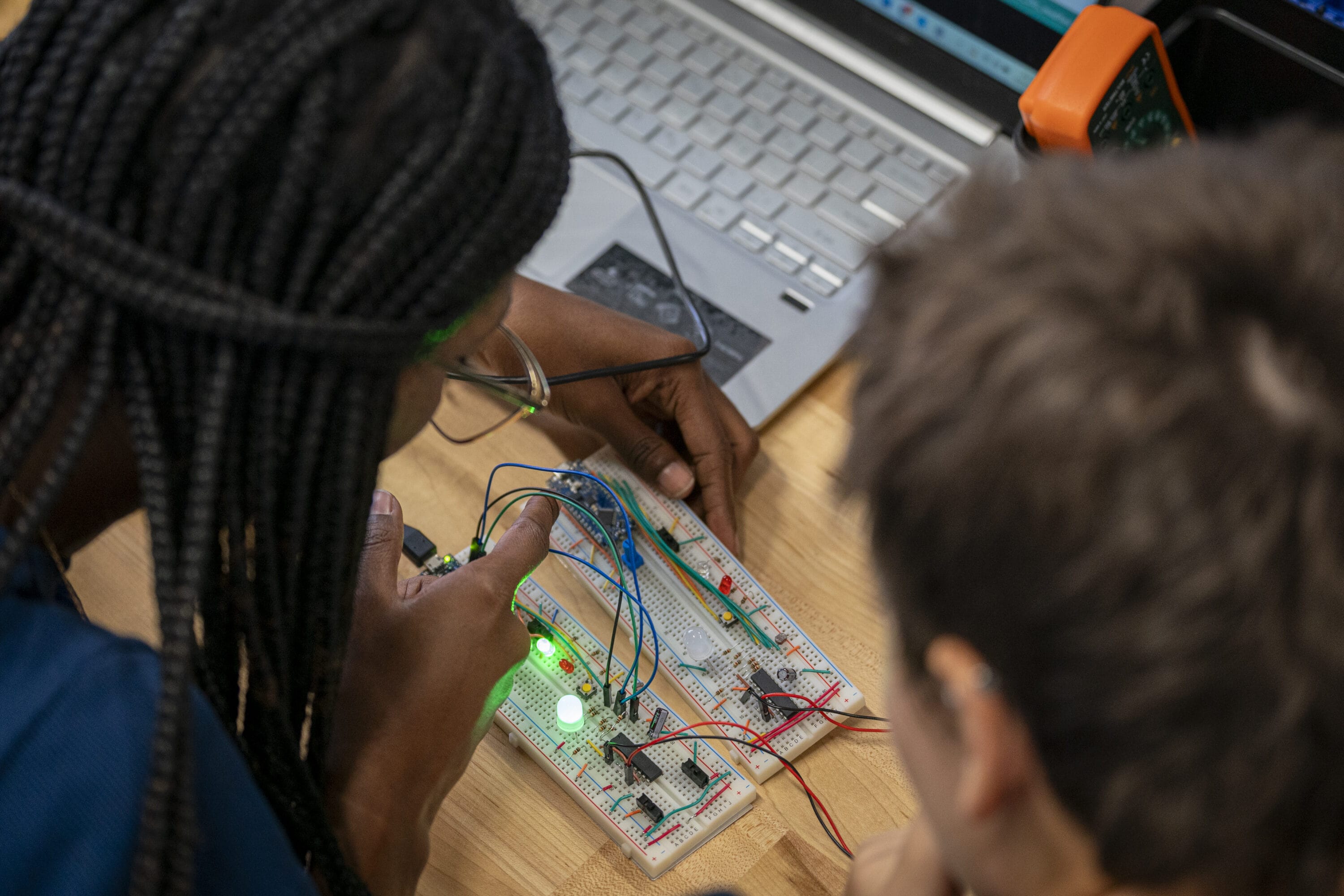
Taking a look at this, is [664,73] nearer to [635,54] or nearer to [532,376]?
[635,54]

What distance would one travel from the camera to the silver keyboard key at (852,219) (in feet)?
3.90

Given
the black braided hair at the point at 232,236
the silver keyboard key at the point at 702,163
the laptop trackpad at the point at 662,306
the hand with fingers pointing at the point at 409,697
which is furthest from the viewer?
the silver keyboard key at the point at 702,163

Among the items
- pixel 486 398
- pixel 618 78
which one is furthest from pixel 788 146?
pixel 486 398

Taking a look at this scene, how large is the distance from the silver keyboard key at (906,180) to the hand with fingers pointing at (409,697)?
1.98ft

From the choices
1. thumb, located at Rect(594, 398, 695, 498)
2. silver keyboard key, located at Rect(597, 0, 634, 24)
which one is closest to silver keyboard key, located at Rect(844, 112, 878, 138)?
silver keyboard key, located at Rect(597, 0, 634, 24)

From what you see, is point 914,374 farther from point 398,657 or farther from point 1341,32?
point 1341,32

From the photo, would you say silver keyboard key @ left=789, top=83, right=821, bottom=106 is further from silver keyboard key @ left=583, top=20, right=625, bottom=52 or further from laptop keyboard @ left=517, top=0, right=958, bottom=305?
silver keyboard key @ left=583, top=20, right=625, bottom=52

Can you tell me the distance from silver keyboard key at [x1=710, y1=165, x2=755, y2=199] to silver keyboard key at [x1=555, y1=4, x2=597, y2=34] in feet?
0.94

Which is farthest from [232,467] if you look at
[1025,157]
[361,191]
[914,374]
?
[1025,157]

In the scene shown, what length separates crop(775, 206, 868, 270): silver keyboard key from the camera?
46.2 inches

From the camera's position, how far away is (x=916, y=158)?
1230 mm

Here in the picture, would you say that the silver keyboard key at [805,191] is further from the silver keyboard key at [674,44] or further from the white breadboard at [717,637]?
the white breadboard at [717,637]

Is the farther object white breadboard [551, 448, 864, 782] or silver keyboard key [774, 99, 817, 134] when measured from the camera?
A: silver keyboard key [774, 99, 817, 134]

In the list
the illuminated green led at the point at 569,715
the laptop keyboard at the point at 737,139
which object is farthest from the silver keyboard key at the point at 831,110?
the illuminated green led at the point at 569,715
